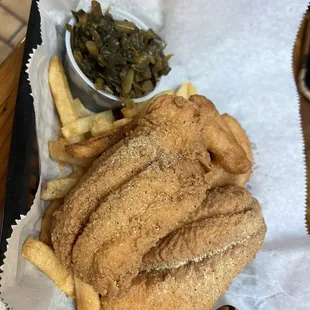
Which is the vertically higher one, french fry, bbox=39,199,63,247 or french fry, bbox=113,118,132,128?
french fry, bbox=113,118,132,128

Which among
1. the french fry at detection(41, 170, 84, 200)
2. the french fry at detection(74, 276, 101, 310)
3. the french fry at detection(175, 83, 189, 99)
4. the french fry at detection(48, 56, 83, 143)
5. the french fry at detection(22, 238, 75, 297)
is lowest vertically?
the french fry at detection(74, 276, 101, 310)

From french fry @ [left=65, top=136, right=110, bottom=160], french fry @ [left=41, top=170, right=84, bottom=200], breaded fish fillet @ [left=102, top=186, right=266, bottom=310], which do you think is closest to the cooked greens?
french fry @ [left=65, top=136, right=110, bottom=160]

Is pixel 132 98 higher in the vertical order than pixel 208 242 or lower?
higher

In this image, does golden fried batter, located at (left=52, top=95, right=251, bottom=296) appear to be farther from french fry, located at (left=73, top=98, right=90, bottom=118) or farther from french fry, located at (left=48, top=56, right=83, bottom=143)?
french fry, located at (left=73, top=98, right=90, bottom=118)

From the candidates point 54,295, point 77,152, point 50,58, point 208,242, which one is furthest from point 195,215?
point 50,58

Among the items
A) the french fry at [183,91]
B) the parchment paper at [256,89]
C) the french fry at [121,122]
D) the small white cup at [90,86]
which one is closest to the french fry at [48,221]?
the parchment paper at [256,89]

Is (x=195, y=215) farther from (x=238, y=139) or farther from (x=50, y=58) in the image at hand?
(x=50, y=58)

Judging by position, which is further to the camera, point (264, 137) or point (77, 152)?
point (264, 137)
